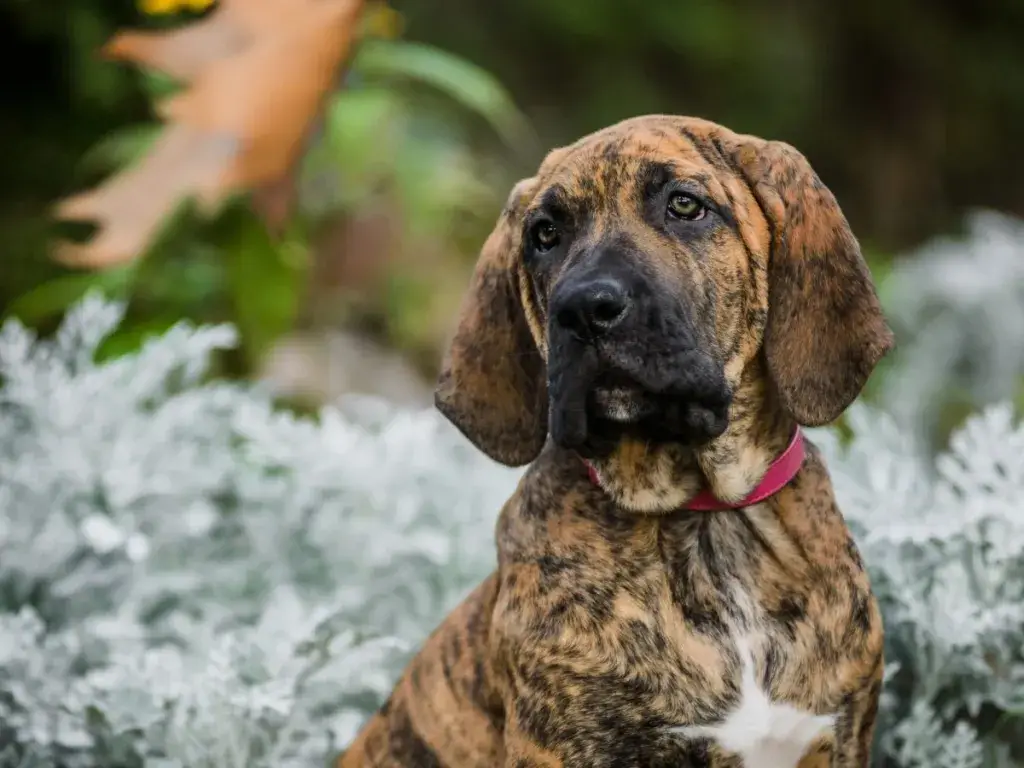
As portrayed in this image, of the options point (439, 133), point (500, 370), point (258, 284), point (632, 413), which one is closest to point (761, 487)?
point (632, 413)

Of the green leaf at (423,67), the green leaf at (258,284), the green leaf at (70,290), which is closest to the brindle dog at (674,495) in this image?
the green leaf at (258,284)

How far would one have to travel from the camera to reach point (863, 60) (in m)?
11.4

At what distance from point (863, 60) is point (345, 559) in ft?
28.5

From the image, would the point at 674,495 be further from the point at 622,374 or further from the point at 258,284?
the point at 258,284

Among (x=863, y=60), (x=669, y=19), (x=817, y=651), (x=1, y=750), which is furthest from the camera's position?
(x=863, y=60)

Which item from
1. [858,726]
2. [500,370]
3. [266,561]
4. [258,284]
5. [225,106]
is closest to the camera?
[858,726]

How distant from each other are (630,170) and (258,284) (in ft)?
9.23

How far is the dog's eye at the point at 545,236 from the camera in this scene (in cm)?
273

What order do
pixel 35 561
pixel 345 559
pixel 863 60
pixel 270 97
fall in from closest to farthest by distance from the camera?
pixel 35 561 < pixel 345 559 < pixel 270 97 < pixel 863 60

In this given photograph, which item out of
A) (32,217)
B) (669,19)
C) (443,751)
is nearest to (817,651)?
(443,751)

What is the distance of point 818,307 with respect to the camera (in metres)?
2.56

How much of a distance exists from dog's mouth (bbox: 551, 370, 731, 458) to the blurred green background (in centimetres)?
286

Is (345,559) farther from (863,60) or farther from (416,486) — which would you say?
(863,60)

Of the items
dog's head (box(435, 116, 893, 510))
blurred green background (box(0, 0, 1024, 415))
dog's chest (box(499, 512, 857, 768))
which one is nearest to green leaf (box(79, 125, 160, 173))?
blurred green background (box(0, 0, 1024, 415))
